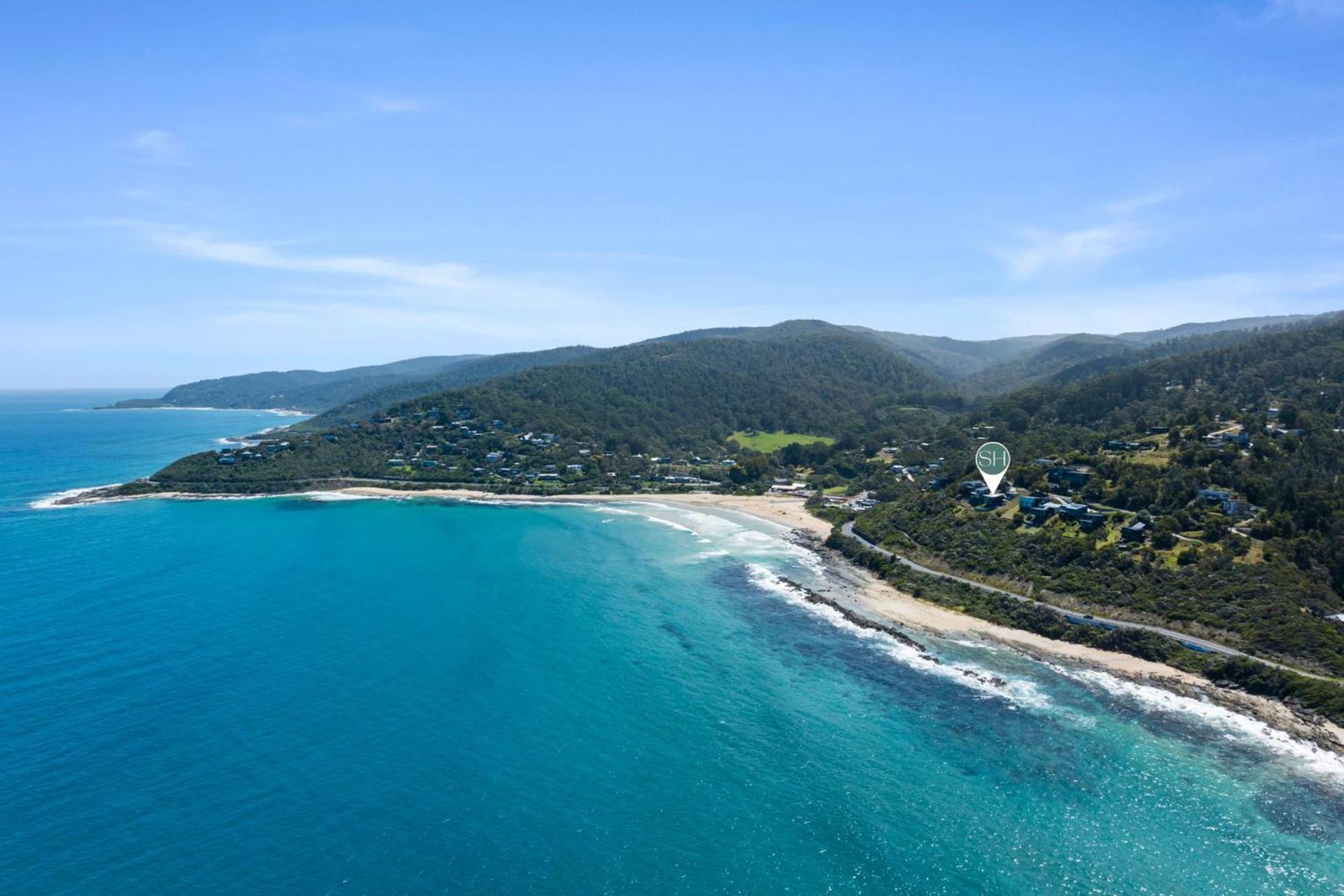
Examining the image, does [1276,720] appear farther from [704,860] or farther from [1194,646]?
[704,860]

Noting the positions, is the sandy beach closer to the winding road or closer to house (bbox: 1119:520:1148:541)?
the winding road

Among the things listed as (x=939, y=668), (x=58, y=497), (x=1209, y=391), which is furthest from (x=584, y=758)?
(x=1209, y=391)

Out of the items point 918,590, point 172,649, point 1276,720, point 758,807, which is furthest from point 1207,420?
point 172,649

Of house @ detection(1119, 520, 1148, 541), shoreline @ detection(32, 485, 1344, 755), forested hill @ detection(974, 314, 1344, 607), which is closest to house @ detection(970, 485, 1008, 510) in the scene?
forested hill @ detection(974, 314, 1344, 607)

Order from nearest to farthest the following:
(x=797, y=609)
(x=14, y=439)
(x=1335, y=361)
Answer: (x=797, y=609)
(x=1335, y=361)
(x=14, y=439)

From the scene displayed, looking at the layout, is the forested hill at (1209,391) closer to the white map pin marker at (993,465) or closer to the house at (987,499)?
the white map pin marker at (993,465)

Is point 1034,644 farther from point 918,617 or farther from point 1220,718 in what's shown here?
point 1220,718

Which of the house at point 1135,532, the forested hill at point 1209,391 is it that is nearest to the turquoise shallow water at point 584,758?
the house at point 1135,532
